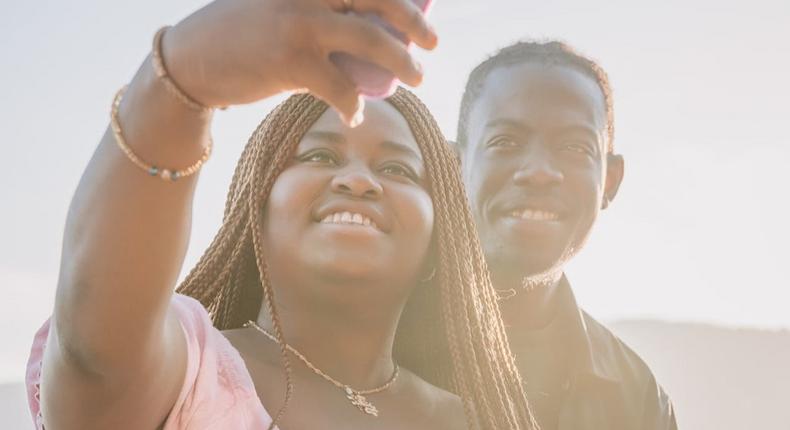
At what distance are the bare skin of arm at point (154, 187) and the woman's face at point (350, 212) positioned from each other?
2.45ft

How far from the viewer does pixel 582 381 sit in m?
4.20

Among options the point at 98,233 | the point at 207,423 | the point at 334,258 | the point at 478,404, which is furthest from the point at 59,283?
the point at 478,404

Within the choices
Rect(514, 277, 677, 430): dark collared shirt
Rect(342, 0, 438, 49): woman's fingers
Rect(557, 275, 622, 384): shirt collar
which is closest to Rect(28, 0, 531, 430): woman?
Rect(342, 0, 438, 49): woman's fingers

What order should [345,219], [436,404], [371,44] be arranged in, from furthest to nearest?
1. [436,404]
2. [345,219]
3. [371,44]

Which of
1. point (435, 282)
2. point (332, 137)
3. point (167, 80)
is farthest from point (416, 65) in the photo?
point (435, 282)

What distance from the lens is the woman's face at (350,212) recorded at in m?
2.64

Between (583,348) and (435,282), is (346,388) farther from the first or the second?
(583,348)

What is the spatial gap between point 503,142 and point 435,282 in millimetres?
1155

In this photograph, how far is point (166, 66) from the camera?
1.56m

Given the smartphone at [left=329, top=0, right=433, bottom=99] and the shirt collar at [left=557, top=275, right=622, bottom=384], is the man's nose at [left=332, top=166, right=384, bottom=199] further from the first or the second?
the shirt collar at [left=557, top=275, right=622, bottom=384]

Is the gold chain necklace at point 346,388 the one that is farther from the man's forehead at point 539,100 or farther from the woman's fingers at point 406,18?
the man's forehead at point 539,100

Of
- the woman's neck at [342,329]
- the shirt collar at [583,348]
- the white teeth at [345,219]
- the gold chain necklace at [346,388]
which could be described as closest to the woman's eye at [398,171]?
the white teeth at [345,219]

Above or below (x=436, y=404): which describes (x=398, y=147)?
above

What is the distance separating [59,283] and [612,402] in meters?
2.94
